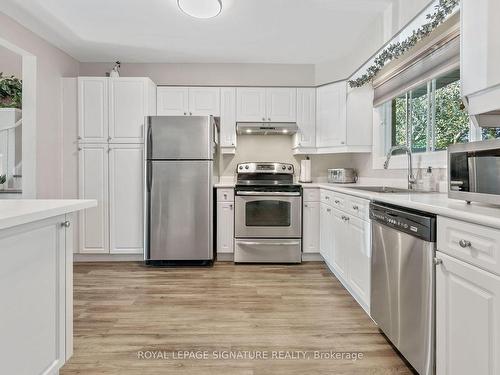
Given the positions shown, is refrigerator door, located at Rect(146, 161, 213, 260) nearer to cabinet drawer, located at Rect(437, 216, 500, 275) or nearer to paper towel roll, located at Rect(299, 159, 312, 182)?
paper towel roll, located at Rect(299, 159, 312, 182)

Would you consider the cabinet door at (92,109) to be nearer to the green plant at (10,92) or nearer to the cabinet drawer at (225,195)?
the green plant at (10,92)

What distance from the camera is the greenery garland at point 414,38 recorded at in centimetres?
191

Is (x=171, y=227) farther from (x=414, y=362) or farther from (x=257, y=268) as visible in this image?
(x=414, y=362)

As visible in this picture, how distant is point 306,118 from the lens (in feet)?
13.0

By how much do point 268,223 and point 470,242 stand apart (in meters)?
2.50

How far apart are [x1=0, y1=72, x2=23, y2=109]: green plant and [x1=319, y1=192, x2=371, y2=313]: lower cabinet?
3.69 m

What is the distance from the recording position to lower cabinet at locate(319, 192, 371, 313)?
2213mm

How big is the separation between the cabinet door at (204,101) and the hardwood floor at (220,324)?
199cm

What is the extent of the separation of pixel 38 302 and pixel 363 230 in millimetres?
1931

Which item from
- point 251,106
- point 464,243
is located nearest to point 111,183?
point 251,106

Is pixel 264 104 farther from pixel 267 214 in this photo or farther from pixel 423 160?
pixel 423 160

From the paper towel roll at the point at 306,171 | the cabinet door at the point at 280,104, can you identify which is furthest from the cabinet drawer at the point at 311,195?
the cabinet door at the point at 280,104

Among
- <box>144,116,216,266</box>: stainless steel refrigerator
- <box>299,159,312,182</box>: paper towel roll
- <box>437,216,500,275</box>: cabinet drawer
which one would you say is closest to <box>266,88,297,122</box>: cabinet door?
<box>299,159,312,182</box>: paper towel roll

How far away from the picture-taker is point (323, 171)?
4234mm
